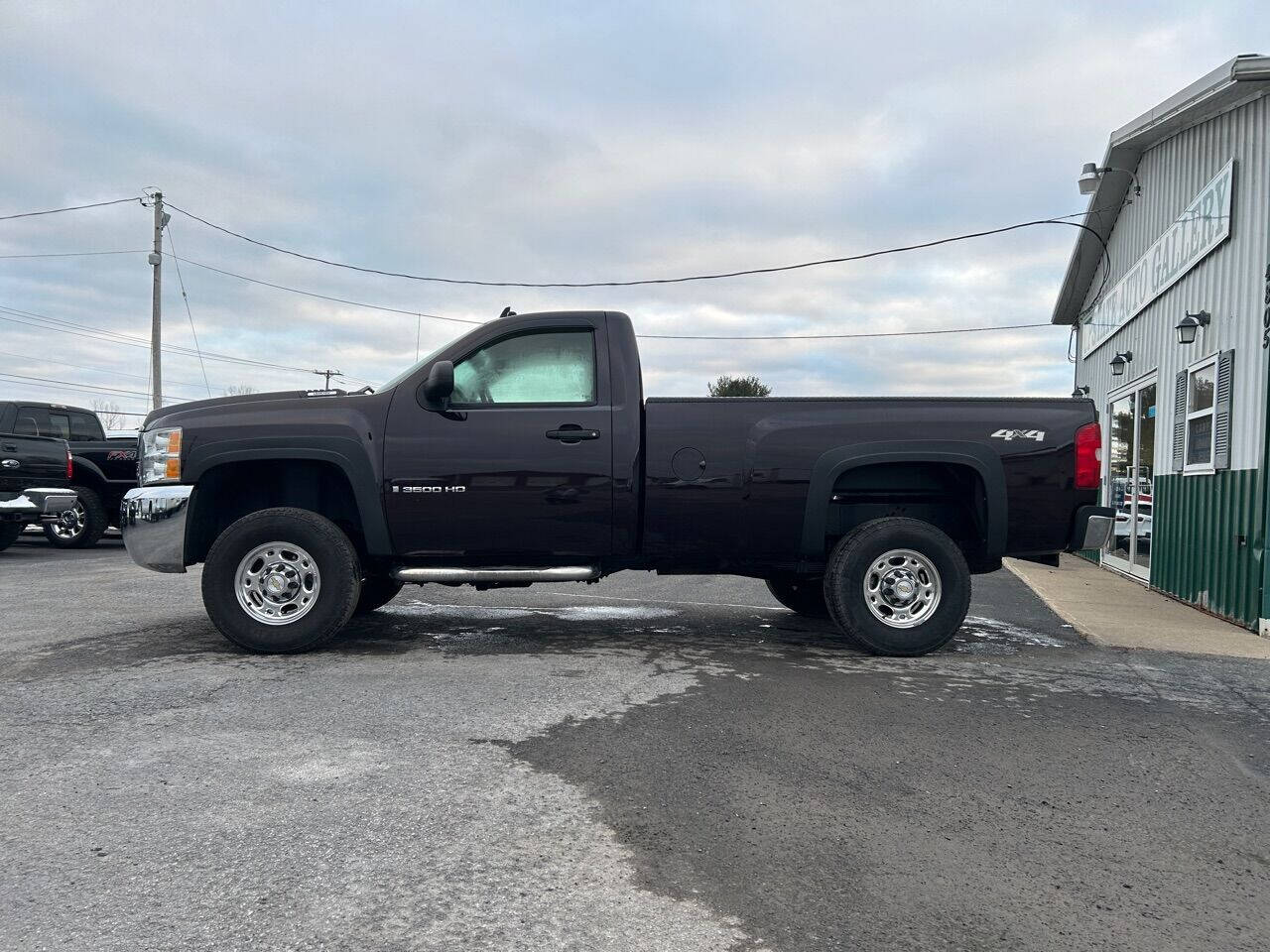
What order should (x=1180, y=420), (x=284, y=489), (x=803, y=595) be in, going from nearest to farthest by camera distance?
(x=284, y=489)
(x=803, y=595)
(x=1180, y=420)

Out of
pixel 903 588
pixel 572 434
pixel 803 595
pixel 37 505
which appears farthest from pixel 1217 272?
pixel 37 505

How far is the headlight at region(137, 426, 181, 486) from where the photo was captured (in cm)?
626

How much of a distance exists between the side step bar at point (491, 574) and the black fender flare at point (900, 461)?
58.2 inches

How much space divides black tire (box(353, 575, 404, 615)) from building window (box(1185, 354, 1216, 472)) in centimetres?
774

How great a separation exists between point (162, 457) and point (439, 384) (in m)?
1.85

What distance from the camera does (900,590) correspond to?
6379 millimetres

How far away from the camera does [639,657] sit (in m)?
6.15

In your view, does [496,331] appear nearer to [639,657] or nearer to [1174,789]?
[639,657]

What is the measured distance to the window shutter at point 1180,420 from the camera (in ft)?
35.8

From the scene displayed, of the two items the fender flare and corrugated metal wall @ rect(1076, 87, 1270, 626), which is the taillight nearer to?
corrugated metal wall @ rect(1076, 87, 1270, 626)

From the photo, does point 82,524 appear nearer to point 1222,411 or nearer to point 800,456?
point 800,456

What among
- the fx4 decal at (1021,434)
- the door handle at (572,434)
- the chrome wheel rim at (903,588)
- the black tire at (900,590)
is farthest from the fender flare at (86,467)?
the fx4 decal at (1021,434)

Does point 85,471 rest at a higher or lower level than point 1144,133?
lower

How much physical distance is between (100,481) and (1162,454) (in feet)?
46.3
